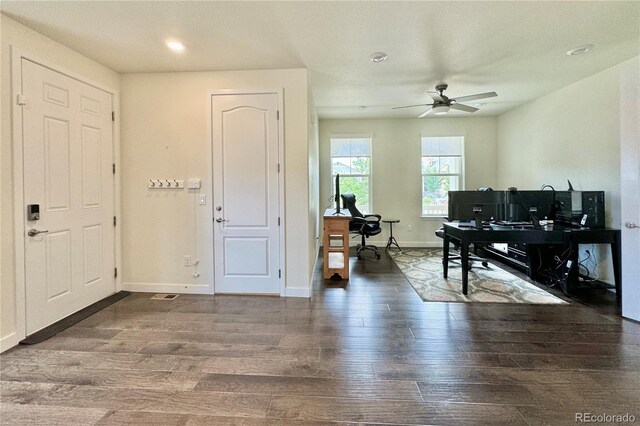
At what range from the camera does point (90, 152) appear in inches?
120

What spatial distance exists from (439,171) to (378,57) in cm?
376

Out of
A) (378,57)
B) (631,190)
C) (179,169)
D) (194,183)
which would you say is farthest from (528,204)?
(179,169)

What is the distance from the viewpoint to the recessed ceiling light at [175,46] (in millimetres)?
2712

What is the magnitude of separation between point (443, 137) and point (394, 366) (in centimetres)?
535

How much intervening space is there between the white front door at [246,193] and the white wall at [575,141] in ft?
13.3

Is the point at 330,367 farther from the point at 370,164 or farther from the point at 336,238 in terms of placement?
the point at 370,164

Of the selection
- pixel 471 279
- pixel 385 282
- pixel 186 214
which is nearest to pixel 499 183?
pixel 471 279

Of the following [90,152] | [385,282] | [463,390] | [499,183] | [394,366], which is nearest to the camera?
[463,390]

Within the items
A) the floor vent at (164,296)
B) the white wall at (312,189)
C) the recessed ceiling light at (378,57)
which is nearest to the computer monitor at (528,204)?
the recessed ceiling light at (378,57)

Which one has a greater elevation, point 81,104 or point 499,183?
point 81,104

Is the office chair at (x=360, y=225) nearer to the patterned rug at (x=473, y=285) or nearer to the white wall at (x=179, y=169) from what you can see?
the patterned rug at (x=473, y=285)

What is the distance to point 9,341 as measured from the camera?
2273mm

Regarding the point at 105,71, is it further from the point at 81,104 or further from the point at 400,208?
the point at 400,208

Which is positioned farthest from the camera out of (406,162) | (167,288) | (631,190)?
(406,162)
